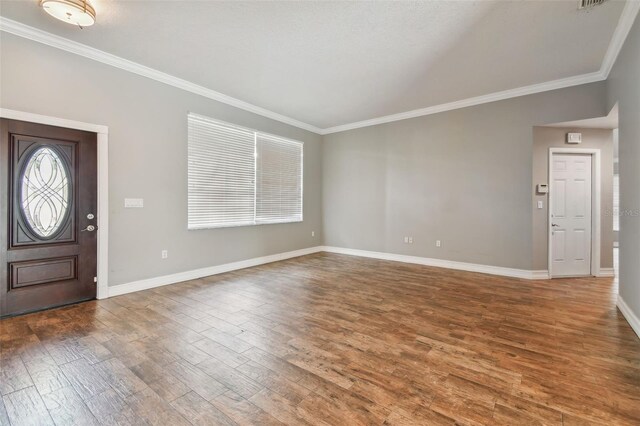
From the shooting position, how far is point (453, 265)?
5.32 metres

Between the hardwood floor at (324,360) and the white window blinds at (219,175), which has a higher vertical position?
the white window blinds at (219,175)

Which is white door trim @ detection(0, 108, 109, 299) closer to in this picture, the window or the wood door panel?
the wood door panel

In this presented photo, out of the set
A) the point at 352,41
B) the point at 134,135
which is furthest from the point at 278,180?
the point at 352,41

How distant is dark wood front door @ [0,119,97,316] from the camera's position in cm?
300

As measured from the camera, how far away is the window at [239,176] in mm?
4668

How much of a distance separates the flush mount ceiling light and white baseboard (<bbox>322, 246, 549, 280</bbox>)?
585 centimetres

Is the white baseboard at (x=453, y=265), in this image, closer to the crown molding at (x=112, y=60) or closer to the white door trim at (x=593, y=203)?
the white door trim at (x=593, y=203)

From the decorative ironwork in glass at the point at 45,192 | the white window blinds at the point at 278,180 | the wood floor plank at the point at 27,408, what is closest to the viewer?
the wood floor plank at the point at 27,408

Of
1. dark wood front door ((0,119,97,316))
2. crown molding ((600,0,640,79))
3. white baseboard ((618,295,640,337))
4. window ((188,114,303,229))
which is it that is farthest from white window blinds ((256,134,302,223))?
white baseboard ((618,295,640,337))

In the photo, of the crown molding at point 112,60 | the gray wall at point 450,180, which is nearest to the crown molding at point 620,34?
the gray wall at point 450,180

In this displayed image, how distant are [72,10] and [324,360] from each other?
3845 mm

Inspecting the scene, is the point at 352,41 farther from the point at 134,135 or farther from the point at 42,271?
the point at 42,271

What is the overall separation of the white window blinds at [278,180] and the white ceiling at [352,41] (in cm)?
147

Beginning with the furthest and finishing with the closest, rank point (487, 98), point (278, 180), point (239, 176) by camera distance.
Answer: point (278, 180) → point (239, 176) → point (487, 98)
